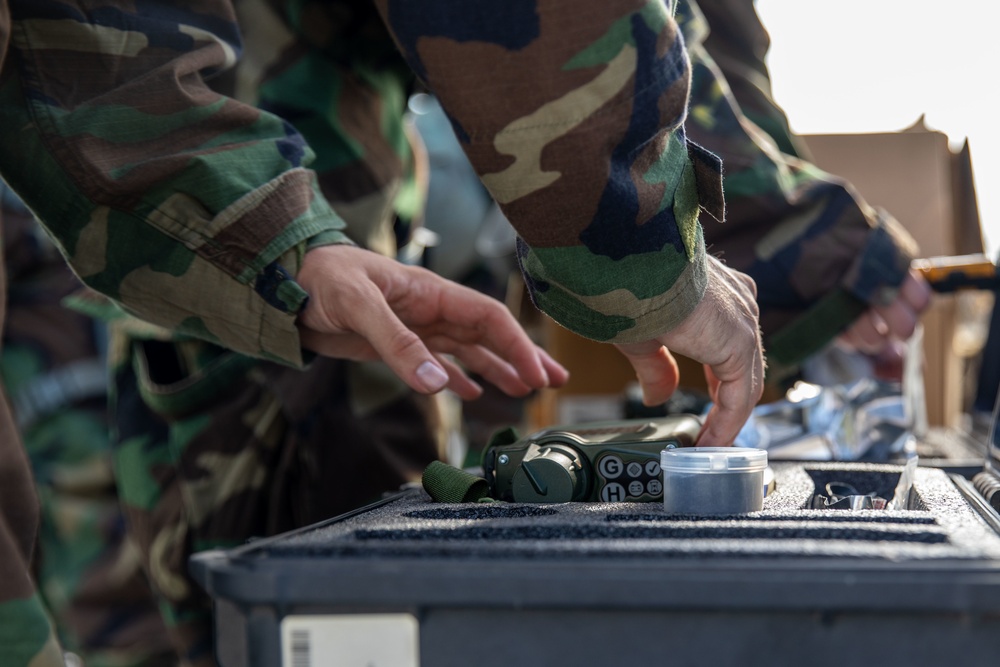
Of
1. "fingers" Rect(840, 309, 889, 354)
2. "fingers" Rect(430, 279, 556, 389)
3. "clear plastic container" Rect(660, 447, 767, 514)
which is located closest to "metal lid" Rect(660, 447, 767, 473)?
"clear plastic container" Rect(660, 447, 767, 514)

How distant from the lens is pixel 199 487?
5.24 feet

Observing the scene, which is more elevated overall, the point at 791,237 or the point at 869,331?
the point at 791,237

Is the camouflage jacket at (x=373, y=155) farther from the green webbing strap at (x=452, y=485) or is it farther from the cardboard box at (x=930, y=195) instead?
the cardboard box at (x=930, y=195)

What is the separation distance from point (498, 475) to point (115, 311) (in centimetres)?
96

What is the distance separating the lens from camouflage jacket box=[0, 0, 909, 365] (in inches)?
31.3

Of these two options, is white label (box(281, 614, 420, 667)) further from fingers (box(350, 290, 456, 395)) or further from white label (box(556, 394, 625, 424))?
white label (box(556, 394, 625, 424))

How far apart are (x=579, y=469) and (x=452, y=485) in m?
0.11

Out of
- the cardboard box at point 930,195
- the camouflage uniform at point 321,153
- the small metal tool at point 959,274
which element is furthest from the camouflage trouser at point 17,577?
the cardboard box at point 930,195

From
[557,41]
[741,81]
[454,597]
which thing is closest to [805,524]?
[454,597]

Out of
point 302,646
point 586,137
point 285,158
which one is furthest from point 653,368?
point 302,646

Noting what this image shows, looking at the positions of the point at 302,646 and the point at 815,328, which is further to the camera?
the point at 815,328

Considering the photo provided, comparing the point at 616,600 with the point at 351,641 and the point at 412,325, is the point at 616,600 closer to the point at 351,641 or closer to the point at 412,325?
the point at 351,641

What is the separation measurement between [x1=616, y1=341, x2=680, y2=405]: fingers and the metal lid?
0.21m

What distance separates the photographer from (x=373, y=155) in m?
1.55
